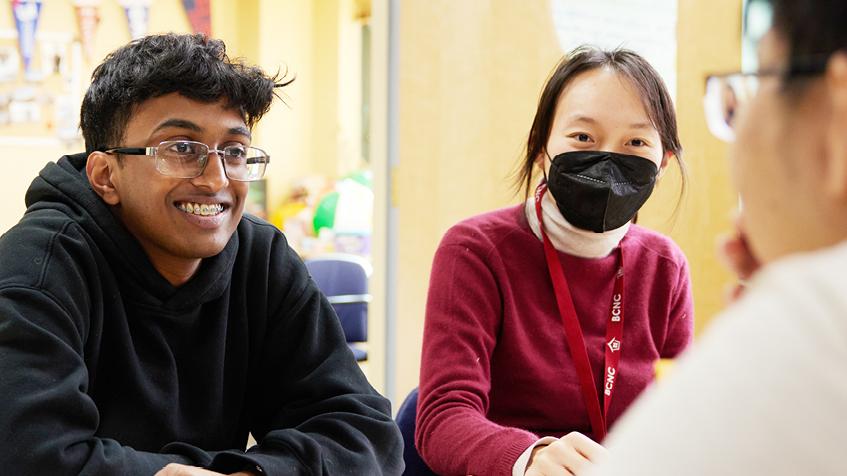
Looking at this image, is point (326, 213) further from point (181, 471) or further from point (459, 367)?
point (181, 471)

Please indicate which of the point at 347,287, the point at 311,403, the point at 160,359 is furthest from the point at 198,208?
the point at 347,287

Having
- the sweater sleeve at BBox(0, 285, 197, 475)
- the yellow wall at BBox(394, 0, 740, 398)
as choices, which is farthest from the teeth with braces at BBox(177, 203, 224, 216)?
the yellow wall at BBox(394, 0, 740, 398)

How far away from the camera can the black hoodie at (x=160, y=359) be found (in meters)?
1.35

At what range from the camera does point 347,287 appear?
15.9ft

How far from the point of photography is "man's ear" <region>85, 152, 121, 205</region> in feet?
5.39

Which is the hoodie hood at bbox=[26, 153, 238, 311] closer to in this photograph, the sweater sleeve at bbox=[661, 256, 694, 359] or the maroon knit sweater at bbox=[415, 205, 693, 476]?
the maroon knit sweater at bbox=[415, 205, 693, 476]

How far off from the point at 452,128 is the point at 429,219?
1.15 feet

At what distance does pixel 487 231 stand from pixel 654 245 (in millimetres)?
384

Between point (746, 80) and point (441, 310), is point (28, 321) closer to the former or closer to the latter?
point (441, 310)

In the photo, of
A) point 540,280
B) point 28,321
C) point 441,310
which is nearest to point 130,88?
point 28,321

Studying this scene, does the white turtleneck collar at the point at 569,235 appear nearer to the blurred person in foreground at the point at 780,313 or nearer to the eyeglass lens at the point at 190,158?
the eyeglass lens at the point at 190,158

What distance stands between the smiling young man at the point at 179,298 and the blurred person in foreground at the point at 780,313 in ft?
3.30

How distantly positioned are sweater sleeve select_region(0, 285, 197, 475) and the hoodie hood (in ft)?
0.52

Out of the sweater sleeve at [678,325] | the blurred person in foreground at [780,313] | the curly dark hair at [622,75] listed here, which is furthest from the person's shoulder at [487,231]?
the blurred person in foreground at [780,313]
